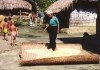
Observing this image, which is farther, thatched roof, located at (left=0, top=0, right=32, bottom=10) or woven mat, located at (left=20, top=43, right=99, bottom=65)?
thatched roof, located at (left=0, top=0, right=32, bottom=10)

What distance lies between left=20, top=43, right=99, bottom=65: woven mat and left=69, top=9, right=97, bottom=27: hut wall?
552 inches

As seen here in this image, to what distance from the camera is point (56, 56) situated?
1344 cm

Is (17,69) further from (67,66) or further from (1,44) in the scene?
(1,44)

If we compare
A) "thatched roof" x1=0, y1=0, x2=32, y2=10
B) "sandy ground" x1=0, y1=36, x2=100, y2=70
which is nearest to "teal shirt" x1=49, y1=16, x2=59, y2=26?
"sandy ground" x1=0, y1=36, x2=100, y2=70

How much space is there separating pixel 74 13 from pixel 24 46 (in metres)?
13.7

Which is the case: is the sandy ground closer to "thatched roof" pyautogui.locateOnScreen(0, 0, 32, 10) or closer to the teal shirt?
the teal shirt

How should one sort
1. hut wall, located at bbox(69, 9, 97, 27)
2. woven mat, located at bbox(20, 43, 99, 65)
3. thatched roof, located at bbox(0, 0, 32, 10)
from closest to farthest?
woven mat, located at bbox(20, 43, 99, 65) → hut wall, located at bbox(69, 9, 97, 27) → thatched roof, located at bbox(0, 0, 32, 10)

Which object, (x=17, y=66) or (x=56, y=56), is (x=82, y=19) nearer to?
(x=56, y=56)

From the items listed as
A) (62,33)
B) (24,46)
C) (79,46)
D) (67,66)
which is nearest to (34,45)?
(24,46)

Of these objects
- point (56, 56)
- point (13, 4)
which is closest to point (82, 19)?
point (13, 4)

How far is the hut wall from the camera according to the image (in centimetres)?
2888

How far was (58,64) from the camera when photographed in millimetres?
13297

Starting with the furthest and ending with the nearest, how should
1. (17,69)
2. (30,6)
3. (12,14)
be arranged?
(30,6), (12,14), (17,69)

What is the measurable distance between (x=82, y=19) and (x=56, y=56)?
16.3 metres
